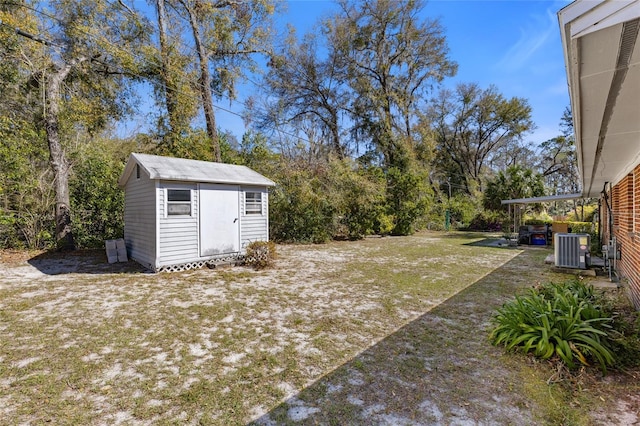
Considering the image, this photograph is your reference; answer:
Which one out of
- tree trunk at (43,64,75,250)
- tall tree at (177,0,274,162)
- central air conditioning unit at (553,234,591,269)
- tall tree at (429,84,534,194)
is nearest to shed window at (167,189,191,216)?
tree trunk at (43,64,75,250)

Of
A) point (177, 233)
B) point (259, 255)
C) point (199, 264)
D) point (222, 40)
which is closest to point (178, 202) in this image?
point (177, 233)

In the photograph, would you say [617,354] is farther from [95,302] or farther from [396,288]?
[95,302]

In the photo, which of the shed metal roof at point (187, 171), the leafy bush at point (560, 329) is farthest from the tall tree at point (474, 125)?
the leafy bush at point (560, 329)

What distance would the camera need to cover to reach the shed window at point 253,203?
8180 millimetres

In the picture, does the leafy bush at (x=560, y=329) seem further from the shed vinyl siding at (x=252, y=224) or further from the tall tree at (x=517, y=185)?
the tall tree at (x=517, y=185)

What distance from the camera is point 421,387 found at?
7.98ft

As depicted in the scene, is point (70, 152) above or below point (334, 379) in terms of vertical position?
above

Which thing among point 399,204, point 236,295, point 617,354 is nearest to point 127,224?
point 236,295

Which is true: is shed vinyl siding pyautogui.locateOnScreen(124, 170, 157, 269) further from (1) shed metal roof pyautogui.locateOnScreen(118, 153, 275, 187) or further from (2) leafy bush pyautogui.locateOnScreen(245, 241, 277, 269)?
(2) leafy bush pyautogui.locateOnScreen(245, 241, 277, 269)

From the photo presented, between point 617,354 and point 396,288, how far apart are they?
3.07 meters

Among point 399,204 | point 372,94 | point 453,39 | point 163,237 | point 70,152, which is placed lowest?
point 163,237

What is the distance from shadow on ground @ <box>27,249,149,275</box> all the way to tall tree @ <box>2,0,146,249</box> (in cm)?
62

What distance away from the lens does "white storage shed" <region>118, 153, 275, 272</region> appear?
255 inches

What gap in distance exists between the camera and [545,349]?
9.13 feet
